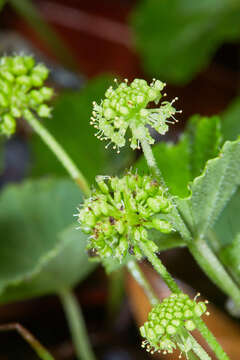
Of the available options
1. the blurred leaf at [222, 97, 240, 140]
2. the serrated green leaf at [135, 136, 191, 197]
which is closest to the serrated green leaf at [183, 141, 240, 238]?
the serrated green leaf at [135, 136, 191, 197]

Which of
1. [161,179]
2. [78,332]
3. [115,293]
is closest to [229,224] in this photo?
[161,179]

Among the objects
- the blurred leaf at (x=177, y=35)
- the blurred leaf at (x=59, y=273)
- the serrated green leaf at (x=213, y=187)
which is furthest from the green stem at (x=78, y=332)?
the blurred leaf at (x=177, y=35)

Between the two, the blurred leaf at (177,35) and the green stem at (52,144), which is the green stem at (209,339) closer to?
the green stem at (52,144)

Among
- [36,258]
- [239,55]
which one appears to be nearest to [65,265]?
[36,258]

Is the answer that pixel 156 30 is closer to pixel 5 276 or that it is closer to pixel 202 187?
pixel 5 276

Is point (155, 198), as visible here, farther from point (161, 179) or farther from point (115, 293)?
point (115, 293)

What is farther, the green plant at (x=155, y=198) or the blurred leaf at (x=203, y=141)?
the blurred leaf at (x=203, y=141)

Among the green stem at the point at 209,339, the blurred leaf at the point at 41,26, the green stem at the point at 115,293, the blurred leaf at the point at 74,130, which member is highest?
the blurred leaf at the point at 41,26

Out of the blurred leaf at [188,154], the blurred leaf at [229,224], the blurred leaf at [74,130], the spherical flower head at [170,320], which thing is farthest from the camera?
the blurred leaf at [74,130]
